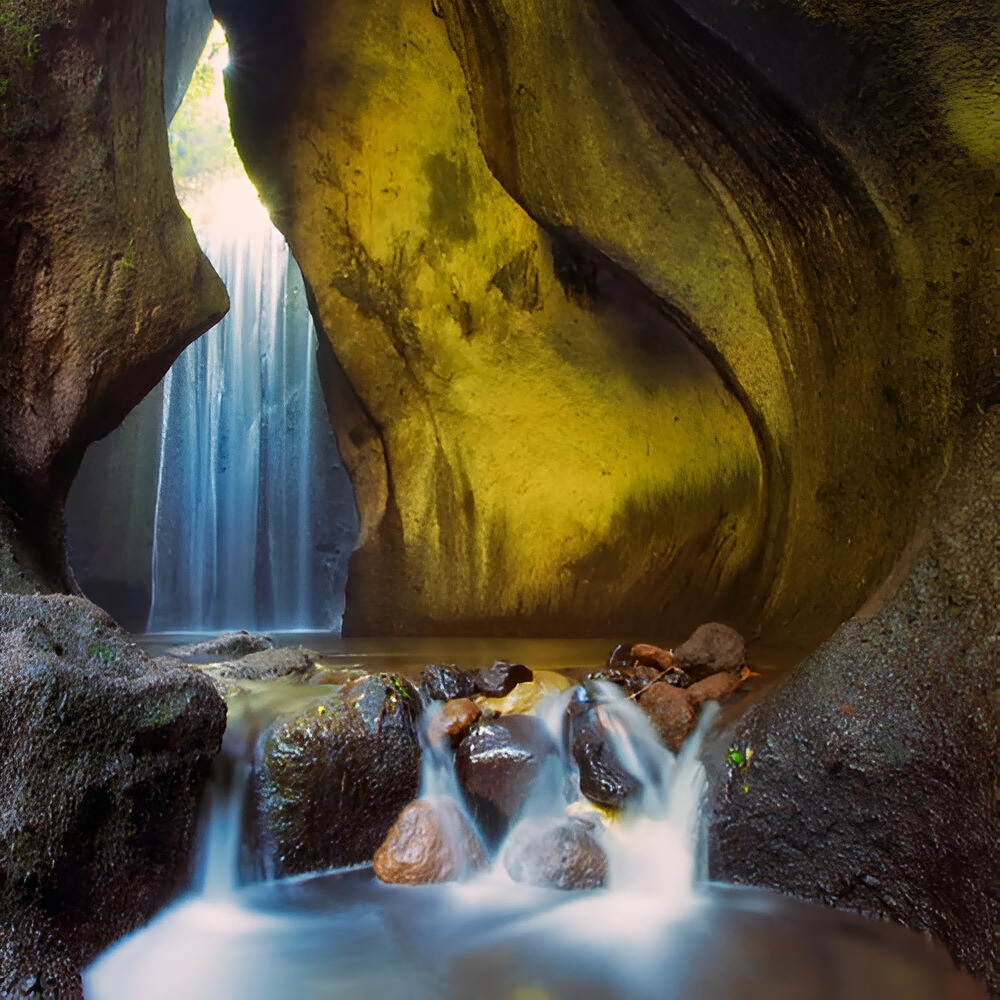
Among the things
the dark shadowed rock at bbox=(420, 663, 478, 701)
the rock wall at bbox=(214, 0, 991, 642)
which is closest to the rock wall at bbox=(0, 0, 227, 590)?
the dark shadowed rock at bbox=(420, 663, 478, 701)

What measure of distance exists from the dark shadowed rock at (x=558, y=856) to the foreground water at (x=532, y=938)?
4 centimetres

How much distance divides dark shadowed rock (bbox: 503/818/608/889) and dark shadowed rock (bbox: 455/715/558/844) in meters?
0.11

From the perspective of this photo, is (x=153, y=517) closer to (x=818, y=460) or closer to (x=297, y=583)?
(x=297, y=583)

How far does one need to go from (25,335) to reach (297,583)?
25.5 ft

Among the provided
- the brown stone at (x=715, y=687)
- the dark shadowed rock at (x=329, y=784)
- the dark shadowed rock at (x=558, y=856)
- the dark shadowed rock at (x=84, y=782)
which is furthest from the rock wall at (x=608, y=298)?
the dark shadowed rock at (x=84, y=782)

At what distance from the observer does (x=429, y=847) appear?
10.2 ft

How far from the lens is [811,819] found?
278 cm

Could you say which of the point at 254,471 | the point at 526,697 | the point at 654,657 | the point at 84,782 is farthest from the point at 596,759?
the point at 254,471

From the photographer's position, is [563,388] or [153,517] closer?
[563,388]

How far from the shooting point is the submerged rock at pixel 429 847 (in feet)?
9.96

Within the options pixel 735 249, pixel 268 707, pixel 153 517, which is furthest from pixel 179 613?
pixel 735 249

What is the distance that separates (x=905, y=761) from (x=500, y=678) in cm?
180

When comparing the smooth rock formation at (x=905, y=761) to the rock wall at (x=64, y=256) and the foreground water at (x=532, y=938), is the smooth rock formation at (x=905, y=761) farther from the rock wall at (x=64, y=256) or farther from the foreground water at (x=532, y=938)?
the rock wall at (x=64, y=256)

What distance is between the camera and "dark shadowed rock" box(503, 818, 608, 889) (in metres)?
2.99
